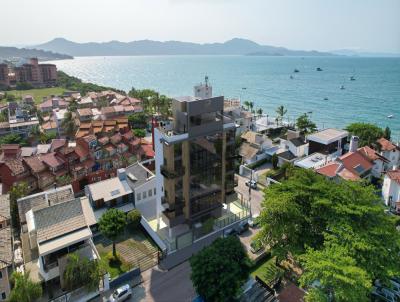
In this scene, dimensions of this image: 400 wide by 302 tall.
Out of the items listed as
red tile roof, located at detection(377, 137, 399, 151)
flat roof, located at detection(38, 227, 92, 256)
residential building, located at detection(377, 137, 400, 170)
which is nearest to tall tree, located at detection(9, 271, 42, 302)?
flat roof, located at detection(38, 227, 92, 256)

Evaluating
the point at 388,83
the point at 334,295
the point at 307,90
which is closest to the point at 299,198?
the point at 334,295

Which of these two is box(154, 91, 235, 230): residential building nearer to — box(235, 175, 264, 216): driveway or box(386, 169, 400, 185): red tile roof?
box(235, 175, 264, 216): driveway

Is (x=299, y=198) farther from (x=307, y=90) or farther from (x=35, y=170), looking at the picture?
(x=307, y=90)

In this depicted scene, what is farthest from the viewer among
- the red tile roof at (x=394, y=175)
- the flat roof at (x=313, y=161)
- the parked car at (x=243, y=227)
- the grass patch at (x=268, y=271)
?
the flat roof at (x=313, y=161)

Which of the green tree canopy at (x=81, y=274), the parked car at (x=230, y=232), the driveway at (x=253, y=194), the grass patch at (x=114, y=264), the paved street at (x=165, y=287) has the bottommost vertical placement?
the paved street at (x=165, y=287)

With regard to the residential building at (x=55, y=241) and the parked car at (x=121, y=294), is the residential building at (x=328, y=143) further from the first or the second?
the residential building at (x=55, y=241)

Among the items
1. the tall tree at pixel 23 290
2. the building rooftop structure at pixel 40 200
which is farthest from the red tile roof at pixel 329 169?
the tall tree at pixel 23 290
